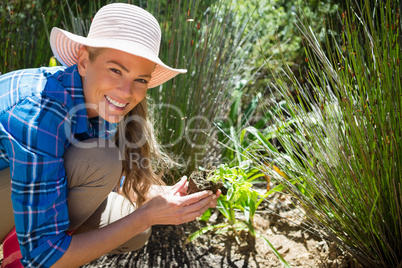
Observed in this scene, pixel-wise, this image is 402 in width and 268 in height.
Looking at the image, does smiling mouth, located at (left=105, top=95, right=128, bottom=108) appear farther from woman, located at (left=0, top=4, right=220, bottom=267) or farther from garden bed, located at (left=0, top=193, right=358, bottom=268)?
garden bed, located at (left=0, top=193, right=358, bottom=268)

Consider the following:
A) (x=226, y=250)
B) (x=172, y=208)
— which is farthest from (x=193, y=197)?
(x=226, y=250)

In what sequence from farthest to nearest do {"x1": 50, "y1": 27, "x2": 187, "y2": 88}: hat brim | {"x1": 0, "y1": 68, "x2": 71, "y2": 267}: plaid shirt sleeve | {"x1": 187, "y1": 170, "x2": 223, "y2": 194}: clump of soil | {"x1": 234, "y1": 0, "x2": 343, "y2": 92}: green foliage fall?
1. {"x1": 234, "y1": 0, "x2": 343, "y2": 92}: green foliage
2. {"x1": 187, "y1": 170, "x2": 223, "y2": 194}: clump of soil
3. {"x1": 50, "y1": 27, "x2": 187, "y2": 88}: hat brim
4. {"x1": 0, "y1": 68, "x2": 71, "y2": 267}: plaid shirt sleeve

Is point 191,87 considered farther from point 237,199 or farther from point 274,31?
point 274,31

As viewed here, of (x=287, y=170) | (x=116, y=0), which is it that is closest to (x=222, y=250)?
(x=287, y=170)

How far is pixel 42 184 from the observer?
46.6 inches

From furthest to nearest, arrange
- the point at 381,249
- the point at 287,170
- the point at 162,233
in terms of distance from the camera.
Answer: the point at 162,233
the point at 287,170
the point at 381,249

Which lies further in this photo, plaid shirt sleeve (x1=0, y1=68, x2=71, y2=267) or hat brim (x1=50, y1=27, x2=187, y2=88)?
hat brim (x1=50, y1=27, x2=187, y2=88)

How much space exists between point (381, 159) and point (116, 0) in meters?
1.63

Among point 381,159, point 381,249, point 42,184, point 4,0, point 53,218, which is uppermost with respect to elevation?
point 4,0

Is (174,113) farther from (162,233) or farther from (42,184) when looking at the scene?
(42,184)

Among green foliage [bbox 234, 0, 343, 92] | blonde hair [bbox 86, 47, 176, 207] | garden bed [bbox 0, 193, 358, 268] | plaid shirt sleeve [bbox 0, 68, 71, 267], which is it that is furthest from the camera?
green foliage [bbox 234, 0, 343, 92]

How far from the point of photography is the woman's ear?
4.49ft

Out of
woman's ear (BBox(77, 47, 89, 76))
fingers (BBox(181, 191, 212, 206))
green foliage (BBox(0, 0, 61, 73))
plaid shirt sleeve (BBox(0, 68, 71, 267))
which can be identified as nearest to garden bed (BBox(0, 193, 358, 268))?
fingers (BBox(181, 191, 212, 206))

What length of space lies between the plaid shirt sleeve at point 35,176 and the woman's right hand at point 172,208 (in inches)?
10.8
